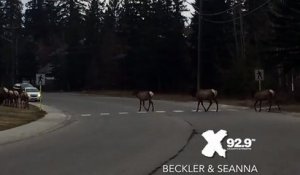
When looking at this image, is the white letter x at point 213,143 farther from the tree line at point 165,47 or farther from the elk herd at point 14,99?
the tree line at point 165,47

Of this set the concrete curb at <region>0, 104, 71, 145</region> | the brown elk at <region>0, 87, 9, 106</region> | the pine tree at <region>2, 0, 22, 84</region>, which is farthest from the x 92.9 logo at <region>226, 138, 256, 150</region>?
the pine tree at <region>2, 0, 22, 84</region>

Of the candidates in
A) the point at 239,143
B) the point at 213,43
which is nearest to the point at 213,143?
the point at 239,143

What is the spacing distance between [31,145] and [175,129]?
638 cm

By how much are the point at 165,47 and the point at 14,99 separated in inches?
1382

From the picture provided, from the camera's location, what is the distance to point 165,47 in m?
77.9

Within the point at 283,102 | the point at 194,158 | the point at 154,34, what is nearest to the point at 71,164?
the point at 194,158

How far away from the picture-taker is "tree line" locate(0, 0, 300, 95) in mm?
51278

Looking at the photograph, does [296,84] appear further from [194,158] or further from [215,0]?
[194,158]

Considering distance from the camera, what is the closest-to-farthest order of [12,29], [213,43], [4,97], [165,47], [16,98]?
[4,97], [16,98], [213,43], [165,47], [12,29]

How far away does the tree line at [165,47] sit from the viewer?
51.3 m

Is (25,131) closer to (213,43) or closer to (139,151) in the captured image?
(139,151)

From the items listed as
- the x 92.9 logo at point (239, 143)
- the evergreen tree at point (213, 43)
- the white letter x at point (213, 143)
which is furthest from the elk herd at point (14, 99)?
the evergreen tree at point (213, 43)

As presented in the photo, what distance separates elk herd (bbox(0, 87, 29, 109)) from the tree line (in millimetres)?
19491

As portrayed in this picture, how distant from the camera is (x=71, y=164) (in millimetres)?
13164
